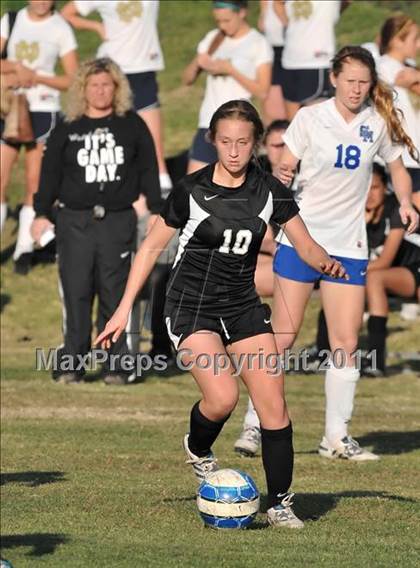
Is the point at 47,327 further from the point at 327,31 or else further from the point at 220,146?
the point at 220,146

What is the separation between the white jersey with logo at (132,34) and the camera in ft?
50.3

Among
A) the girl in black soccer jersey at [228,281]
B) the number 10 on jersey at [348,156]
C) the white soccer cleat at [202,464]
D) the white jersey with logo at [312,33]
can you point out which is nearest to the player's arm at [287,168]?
the number 10 on jersey at [348,156]

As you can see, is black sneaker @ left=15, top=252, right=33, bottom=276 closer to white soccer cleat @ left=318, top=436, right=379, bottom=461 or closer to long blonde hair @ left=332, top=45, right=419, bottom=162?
white soccer cleat @ left=318, top=436, right=379, bottom=461

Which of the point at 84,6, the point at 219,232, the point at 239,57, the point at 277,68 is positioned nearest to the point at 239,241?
the point at 219,232

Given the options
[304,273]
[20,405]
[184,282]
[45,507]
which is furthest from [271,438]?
[20,405]

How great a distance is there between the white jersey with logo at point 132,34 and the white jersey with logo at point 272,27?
1419 mm

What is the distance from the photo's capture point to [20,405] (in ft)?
39.4

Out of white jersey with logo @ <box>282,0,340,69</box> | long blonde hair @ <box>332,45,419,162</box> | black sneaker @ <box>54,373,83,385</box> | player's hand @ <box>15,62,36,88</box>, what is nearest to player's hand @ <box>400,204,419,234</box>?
long blonde hair @ <box>332,45,419,162</box>

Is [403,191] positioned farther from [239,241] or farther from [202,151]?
[202,151]

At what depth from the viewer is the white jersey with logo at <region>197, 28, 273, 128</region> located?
14766 millimetres

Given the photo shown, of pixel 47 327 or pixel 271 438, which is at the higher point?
pixel 271 438

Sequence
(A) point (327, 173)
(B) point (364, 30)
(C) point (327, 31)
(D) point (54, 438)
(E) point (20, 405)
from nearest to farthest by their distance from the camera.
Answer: (A) point (327, 173) < (D) point (54, 438) < (E) point (20, 405) < (C) point (327, 31) < (B) point (364, 30)

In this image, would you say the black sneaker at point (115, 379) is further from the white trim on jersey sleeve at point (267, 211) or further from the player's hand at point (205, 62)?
the white trim on jersey sleeve at point (267, 211)

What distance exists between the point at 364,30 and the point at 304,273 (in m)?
10.5
